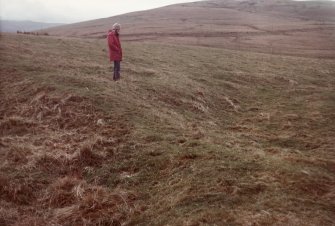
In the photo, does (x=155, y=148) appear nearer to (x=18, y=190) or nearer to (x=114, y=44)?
(x=18, y=190)

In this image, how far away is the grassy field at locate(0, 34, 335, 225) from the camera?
331 inches

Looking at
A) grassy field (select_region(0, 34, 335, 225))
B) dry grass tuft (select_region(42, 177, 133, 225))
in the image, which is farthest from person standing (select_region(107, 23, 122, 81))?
dry grass tuft (select_region(42, 177, 133, 225))

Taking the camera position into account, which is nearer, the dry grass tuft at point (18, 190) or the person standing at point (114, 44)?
the dry grass tuft at point (18, 190)

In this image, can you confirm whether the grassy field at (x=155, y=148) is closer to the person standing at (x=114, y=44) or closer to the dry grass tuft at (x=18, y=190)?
the dry grass tuft at (x=18, y=190)

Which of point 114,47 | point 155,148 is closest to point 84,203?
point 155,148

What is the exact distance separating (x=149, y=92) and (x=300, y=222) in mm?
10435

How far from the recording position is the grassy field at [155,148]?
840cm

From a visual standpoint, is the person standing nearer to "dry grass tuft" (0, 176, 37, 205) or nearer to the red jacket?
the red jacket

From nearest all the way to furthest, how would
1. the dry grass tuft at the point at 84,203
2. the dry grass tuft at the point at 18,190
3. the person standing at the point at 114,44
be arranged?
the dry grass tuft at the point at 84,203 → the dry grass tuft at the point at 18,190 → the person standing at the point at 114,44

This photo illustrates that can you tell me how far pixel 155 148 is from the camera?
11.2 meters

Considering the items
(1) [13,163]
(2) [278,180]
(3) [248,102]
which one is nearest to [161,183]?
(2) [278,180]

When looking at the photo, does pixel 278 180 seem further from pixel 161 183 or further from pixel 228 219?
pixel 161 183

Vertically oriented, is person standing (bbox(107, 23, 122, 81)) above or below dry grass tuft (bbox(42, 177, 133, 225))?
above

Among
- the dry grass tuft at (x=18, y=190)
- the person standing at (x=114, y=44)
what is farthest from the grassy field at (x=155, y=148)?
the person standing at (x=114, y=44)
